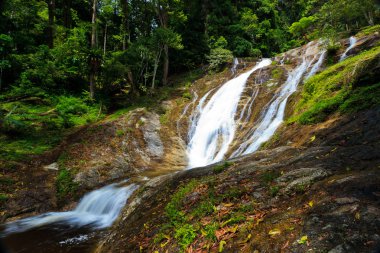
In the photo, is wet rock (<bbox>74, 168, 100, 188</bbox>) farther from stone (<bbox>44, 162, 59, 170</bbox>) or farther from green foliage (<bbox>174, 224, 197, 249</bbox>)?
green foliage (<bbox>174, 224, 197, 249</bbox>)

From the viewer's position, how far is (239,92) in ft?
59.9

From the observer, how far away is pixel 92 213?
923 cm

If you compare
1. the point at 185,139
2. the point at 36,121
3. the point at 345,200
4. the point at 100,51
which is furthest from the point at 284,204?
the point at 100,51

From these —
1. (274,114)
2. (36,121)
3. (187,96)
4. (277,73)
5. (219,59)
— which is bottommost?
(36,121)

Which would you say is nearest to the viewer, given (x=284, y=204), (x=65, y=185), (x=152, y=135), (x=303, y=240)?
(x=303, y=240)

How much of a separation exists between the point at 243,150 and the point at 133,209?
618cm

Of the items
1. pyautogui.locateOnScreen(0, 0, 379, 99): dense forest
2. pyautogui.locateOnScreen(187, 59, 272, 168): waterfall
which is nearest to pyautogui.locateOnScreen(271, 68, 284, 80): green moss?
pyautogui.locateOnScreen(187, 59, 272, 168): waterfall

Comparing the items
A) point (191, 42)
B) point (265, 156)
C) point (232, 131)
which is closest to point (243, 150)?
point (232, 131)

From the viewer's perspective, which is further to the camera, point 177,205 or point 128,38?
point 128,38

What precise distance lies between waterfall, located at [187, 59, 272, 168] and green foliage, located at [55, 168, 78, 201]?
561cm

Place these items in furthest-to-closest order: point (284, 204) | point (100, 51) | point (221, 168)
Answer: point (100, 51)
point (221, 168)
point (284, 204)

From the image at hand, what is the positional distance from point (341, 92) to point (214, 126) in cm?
782

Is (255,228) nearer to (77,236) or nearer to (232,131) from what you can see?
(77,236)

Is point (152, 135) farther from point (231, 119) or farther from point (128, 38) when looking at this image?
point (128, 38)
